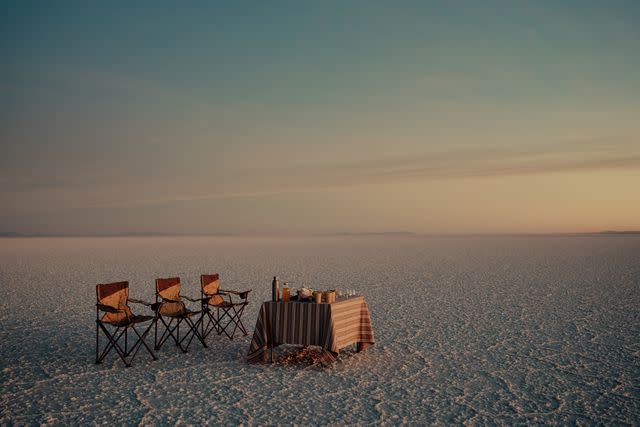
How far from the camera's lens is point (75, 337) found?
633cm

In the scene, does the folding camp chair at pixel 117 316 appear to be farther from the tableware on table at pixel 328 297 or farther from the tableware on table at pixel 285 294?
the tableware on table at pixel 328 297

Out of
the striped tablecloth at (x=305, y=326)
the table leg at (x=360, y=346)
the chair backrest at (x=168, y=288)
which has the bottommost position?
the table leg at (x=360, y=346)

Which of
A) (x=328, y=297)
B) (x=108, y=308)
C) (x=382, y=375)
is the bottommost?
(x=382, y=375)

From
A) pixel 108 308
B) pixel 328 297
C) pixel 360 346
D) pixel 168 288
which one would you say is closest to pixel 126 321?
pixel 108 308

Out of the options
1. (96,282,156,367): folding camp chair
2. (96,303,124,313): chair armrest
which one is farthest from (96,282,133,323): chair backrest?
(96,303,124,313): chair armrest

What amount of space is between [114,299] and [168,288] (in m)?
0.69

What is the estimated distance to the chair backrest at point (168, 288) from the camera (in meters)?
5.82

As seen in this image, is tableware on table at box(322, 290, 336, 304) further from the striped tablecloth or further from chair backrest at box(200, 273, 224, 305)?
chair backrest at box(200, 273, 224, 305)

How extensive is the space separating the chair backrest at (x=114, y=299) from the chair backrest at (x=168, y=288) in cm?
44

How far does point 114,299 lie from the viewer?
17.6 feet

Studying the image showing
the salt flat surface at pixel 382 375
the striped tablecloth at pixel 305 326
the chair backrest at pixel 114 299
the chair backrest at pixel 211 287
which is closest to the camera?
the salt flat surface at pixel 382 375

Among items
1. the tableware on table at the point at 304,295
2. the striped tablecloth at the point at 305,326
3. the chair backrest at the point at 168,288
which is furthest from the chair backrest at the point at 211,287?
the tableware on table at the point at 304,295

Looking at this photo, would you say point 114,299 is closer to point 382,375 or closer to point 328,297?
point 328,297

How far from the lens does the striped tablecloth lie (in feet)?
16.1
